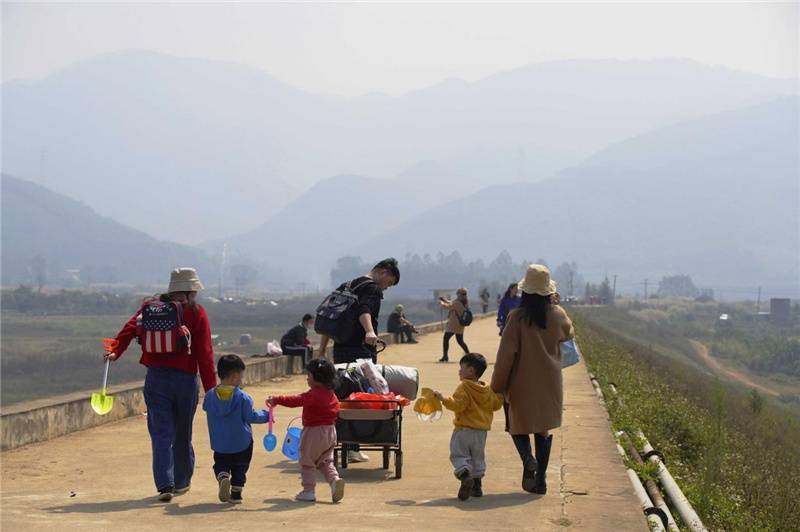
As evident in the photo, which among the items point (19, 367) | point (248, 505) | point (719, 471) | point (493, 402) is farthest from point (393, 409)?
point (19, 367)

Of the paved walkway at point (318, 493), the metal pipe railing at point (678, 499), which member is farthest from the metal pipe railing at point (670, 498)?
the paved walkway at point (318, 493)

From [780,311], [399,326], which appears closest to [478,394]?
[399,326]

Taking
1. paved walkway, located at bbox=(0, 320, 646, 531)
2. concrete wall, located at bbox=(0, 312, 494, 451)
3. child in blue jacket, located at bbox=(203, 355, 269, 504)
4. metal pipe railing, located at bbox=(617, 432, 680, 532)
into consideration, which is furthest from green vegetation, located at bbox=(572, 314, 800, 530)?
concrete wall, located at bbox=(0, 312, 494, 451)

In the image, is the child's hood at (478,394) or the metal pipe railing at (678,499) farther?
the metal pipe railing at (678,499)

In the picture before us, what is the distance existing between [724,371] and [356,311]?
2962 inches

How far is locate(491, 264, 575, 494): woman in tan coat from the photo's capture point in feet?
30.7

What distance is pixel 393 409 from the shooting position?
1011 centimetres

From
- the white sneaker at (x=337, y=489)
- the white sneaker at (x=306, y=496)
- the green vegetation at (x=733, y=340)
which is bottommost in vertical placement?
the green vegetation at (x=733, y=340)

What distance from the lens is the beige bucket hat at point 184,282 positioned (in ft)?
29.4

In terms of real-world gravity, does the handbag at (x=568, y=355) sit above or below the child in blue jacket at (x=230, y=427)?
above

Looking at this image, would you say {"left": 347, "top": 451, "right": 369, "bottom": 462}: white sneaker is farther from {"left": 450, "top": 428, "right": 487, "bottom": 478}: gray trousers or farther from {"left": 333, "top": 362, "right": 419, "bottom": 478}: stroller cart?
{"left": 450, "top": 428, "right": 487, "bottom": 478}: gray trousers

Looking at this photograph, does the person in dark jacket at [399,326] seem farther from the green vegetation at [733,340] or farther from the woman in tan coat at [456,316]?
the green vegetation at [733,340]

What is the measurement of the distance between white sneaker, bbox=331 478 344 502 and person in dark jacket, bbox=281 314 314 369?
13216mm

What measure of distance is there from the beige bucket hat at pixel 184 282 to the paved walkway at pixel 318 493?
59.8 inches
